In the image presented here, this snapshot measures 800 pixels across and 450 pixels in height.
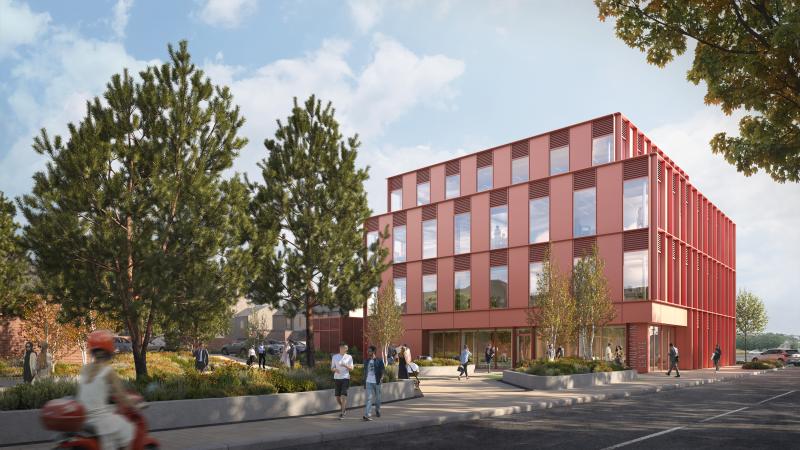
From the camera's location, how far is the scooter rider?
23.4 feet

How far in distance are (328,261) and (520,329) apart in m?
27.2

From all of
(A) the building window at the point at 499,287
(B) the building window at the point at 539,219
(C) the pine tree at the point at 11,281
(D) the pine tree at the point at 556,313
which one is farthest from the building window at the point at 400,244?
(C) the pine tree at the point at 11,281

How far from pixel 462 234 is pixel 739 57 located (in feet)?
133

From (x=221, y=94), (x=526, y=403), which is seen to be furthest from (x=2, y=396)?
(x=526, y=403)

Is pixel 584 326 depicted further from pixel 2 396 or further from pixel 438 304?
pixel 2 396

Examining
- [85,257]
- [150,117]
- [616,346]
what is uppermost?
[150,117]

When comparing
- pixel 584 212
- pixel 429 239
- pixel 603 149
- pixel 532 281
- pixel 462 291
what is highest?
pixel 603 149

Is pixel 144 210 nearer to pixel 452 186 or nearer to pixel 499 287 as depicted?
pixel 499 287

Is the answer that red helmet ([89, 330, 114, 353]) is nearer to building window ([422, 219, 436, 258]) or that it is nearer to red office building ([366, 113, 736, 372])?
red office building ([366, 113, 736, 372])

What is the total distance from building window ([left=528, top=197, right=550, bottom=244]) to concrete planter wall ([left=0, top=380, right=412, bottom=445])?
31.1 meters

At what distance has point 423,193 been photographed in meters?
58.9

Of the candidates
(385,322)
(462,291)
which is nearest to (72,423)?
(385,322)

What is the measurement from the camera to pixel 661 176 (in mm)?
44781

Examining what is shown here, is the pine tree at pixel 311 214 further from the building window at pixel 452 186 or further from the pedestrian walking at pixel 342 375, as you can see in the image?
the building window at pixel 452 186
